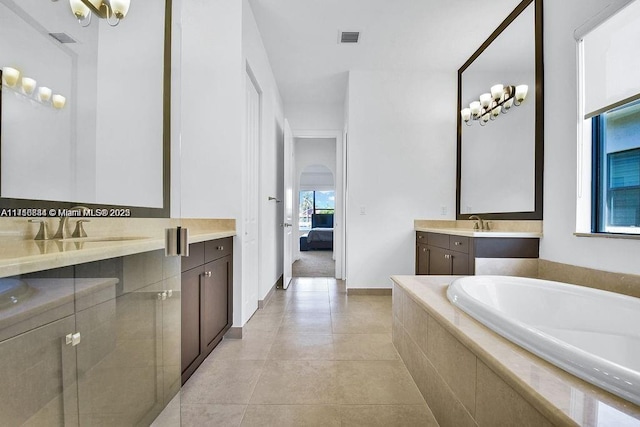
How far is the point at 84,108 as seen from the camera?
113 centimetres

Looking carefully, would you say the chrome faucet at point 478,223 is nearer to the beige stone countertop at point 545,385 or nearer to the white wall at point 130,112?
the beige stone countertop at point 545,385

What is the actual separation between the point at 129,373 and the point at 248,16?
2736mm

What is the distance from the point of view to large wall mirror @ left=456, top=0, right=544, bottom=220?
92.3 inches

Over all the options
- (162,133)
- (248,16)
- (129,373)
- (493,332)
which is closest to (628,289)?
(493,332)

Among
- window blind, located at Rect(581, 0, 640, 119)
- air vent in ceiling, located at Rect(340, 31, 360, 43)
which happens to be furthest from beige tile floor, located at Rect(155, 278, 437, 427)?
air vent in ceiling, located at Rect(340, 31, 360, 43)

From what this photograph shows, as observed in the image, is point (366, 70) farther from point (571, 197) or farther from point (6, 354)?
point (6, 354)

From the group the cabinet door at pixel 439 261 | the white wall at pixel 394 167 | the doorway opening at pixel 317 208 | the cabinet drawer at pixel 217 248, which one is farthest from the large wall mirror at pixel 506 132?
the cabinet drawer at pixel 217 248

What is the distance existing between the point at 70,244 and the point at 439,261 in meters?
2.89

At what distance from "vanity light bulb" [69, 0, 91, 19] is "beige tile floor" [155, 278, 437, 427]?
1731mm

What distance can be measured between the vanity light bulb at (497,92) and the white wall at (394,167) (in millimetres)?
811

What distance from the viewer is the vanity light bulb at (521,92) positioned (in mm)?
2445

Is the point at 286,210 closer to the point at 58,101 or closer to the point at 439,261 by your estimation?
the point at 439,261

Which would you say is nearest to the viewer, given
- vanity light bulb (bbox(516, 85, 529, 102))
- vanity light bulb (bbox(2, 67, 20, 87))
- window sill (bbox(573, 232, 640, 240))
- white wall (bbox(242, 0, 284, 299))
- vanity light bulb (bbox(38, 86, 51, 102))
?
vanity light bulb (bbox(2, 67, 20, 87))

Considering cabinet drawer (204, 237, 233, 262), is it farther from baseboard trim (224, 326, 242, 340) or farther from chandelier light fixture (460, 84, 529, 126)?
chandelier light fixture (460, 84, 529, 126)
